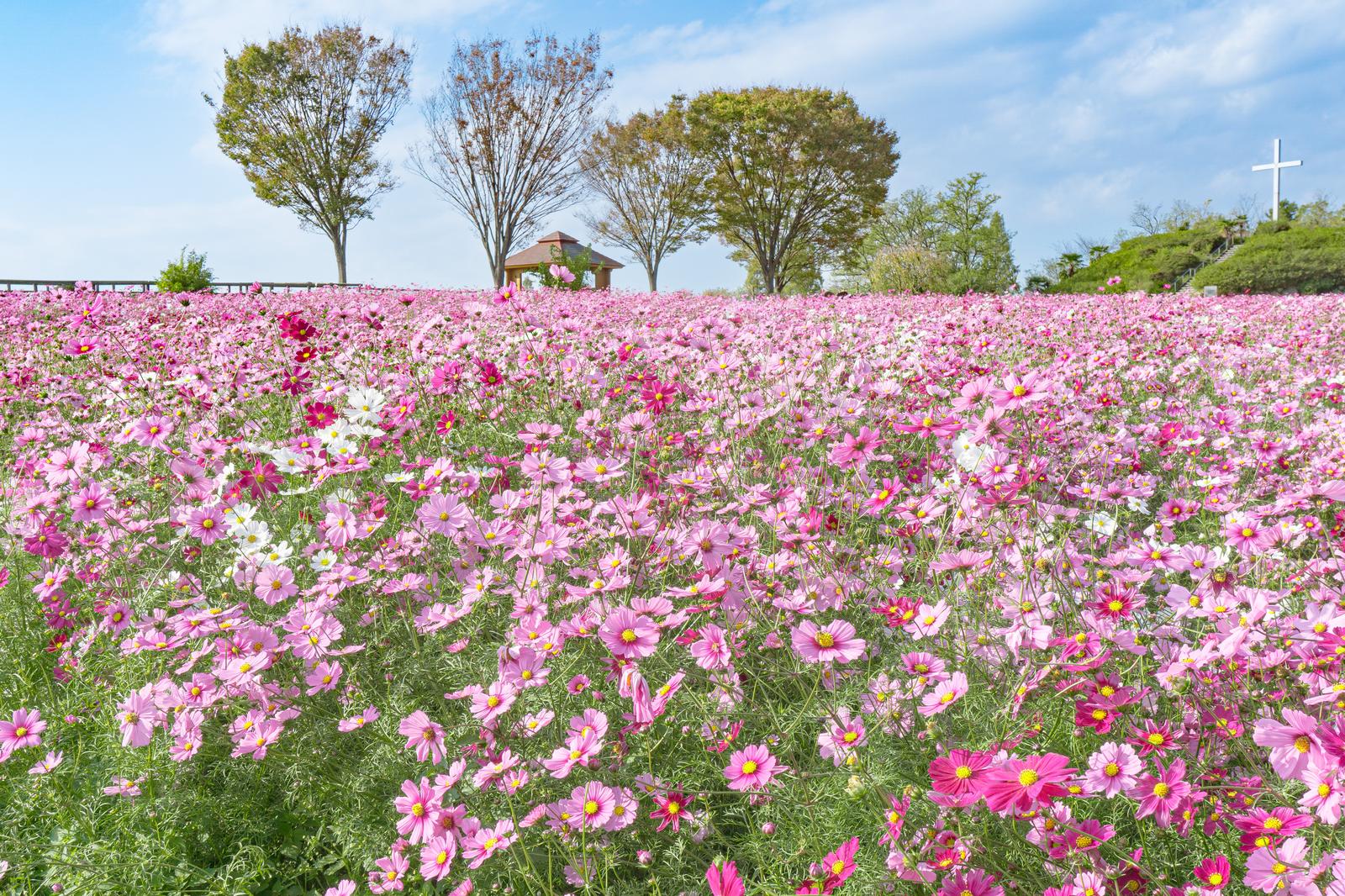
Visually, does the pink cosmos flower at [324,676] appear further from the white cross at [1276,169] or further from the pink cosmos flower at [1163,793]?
the white cross at [1276,169]

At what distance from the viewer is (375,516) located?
2.67 m

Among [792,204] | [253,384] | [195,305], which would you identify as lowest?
[253,384]

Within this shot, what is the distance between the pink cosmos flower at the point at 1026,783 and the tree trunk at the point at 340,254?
108 feet

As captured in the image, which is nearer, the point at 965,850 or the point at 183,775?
the point at 965,850

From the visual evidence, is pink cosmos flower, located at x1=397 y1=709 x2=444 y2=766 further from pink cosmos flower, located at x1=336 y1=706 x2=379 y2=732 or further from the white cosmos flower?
the white cosmos flower

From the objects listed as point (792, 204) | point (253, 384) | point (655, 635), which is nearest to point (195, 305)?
point (253, 384)

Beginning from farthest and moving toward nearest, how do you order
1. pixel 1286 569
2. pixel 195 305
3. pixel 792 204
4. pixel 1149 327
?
pixel 792 204 → pixel 195 305 → pixel 1149 327 → pixel 1286 569

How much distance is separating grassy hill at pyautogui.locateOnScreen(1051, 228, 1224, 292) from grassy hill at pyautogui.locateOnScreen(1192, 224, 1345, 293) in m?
1.80

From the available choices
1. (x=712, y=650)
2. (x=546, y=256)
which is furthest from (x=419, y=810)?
(x=546, y=256)

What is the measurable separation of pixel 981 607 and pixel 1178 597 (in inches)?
18.1

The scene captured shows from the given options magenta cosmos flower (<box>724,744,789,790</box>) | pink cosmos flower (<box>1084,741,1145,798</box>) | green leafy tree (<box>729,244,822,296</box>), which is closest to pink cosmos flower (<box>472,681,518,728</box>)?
magenta cosmos flower (<box>724,744,789,790</box>)

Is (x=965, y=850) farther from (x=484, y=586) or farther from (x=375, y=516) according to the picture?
(x=375, y=516)

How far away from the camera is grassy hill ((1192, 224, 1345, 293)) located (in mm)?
20344

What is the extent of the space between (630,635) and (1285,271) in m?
24.9
